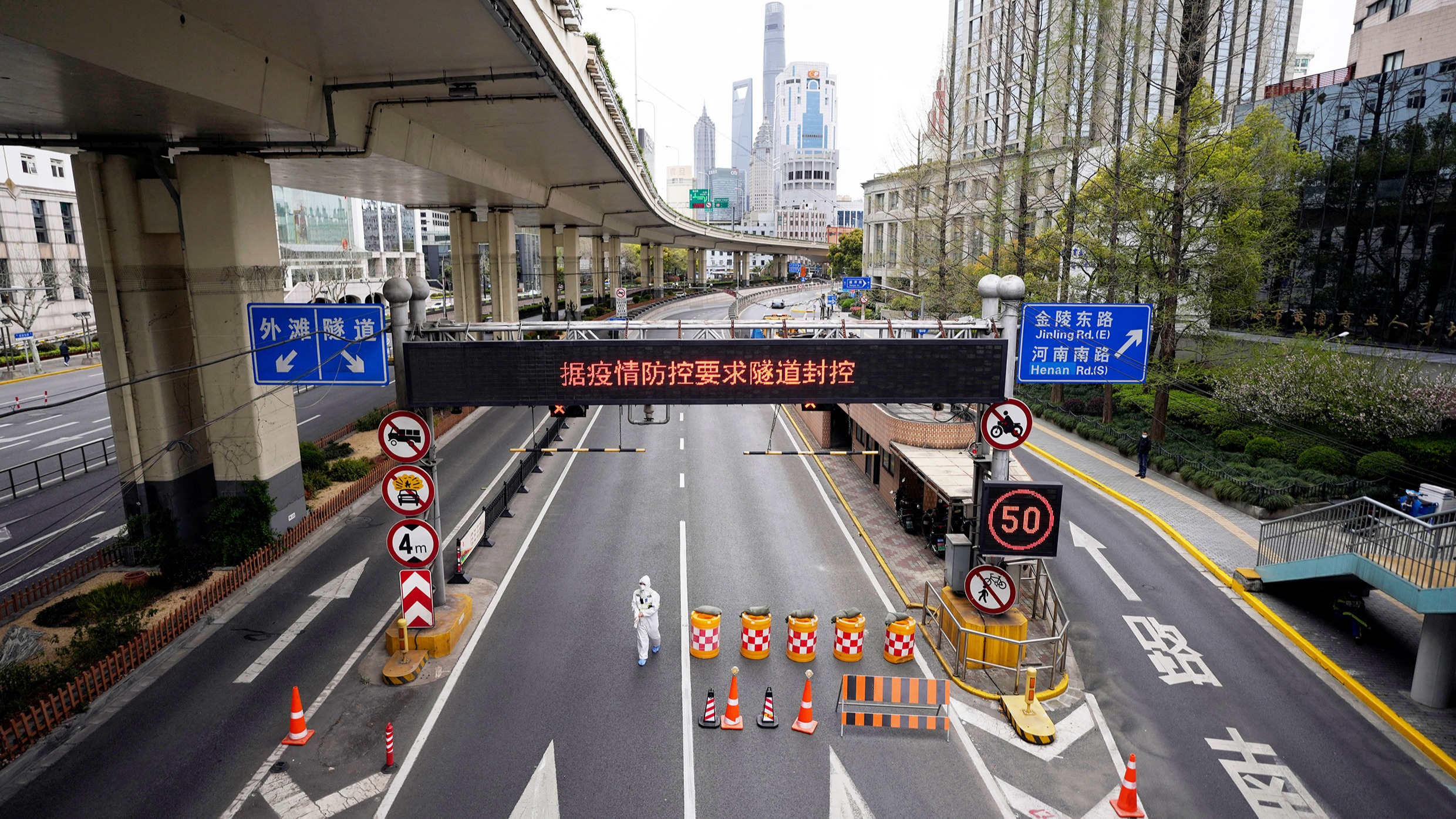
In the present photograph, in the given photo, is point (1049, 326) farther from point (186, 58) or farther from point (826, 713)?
point (186, 58)

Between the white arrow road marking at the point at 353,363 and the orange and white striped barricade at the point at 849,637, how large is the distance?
10265 millimetres

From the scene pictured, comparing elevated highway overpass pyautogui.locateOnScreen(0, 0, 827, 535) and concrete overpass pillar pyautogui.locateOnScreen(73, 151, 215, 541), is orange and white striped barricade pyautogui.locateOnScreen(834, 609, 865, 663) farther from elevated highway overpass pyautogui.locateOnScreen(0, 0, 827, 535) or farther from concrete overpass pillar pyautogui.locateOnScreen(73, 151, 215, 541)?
concrete overpass pillar pyautogui.locateOnScreen(73, 151, 215, 541)

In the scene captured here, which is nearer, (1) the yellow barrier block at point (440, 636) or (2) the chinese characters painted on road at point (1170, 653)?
(2) the chinese characters painted on road at point (1170, 653)

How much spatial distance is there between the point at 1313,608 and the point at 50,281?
71817 millimetres

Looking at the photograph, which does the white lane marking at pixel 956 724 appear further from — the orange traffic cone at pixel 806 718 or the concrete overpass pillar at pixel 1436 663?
the concrete overpass pillar at pixel 1436 663

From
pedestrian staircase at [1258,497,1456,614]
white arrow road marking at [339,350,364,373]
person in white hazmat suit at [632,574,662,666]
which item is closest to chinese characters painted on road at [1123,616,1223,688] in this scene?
pedestrian staircase at [1258,497,1456,614]

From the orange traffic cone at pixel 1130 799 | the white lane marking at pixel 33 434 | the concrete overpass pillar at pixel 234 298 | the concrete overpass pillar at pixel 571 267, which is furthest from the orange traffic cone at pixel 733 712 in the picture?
the concrete overpass pillar at pixel 571 267

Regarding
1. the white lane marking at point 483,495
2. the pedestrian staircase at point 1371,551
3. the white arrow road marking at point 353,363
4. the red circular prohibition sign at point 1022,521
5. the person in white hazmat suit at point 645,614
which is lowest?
the white lane marking at point 483,495

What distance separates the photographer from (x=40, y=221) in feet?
176

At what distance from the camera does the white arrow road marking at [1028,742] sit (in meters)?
11.6

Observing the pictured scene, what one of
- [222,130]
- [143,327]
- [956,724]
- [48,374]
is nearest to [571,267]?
[48,374]

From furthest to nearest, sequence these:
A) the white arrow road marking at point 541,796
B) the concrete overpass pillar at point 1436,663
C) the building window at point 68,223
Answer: the building window at point 68,223, the concrete overpass pillar at point 1436,663, the white arrow road marking at point 541,796

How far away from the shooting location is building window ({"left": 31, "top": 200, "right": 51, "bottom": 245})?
2095 inches

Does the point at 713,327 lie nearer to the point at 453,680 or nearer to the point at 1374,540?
the point at 453,680
